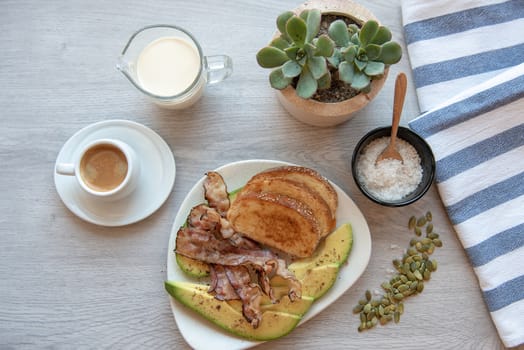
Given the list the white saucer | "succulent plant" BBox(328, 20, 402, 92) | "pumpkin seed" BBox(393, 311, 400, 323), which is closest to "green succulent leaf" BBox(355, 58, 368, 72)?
"succulent plant" BBox(328, 20, 402, 92)

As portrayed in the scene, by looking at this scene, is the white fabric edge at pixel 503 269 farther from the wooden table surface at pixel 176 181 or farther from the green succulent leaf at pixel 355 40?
the green succulent leaf at pixel 355 40

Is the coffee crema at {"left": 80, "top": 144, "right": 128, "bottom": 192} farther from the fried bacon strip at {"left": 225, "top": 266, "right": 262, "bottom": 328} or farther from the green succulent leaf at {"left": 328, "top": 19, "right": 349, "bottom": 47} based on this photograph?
the green succulent leaf at {"left": 328, "top": 19, "right": 349, "bottom": 47}

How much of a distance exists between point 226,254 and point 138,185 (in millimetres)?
309

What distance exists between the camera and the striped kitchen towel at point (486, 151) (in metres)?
1.31

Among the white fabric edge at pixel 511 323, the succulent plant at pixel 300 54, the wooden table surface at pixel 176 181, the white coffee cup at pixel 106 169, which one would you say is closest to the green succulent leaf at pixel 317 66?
the succulent plant at pixel 300 54

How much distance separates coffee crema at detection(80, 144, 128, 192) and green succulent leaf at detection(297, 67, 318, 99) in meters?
0.50

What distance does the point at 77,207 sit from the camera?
1327mm

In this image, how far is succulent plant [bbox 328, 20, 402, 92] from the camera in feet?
3.60

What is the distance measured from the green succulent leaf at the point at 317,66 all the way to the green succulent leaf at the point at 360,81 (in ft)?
0.23

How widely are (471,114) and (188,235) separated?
2.70 ft

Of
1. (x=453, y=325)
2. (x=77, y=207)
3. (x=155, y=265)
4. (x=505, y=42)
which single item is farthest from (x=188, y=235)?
(x=505, y=42)

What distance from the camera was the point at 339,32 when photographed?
1.11 metres

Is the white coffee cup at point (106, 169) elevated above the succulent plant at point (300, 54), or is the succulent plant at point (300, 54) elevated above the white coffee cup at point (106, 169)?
the succulent plant at point (300, 54)

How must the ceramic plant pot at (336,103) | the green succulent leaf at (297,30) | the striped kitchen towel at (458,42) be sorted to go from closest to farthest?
the green succulent leaf at (297,30) → the ceramic plant pot at (336,103) → the striped kitchen towel at (458,42)
